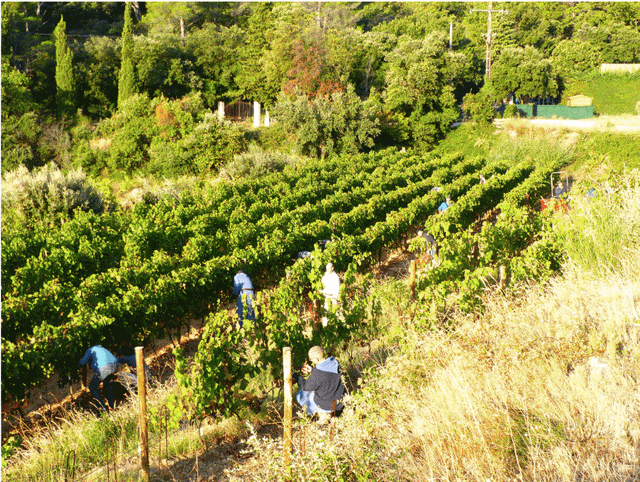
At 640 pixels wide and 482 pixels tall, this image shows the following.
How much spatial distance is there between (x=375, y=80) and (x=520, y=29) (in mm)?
19544

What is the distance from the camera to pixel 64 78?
1314 inches

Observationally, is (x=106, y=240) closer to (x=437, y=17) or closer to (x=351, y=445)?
(x=351, y=445)

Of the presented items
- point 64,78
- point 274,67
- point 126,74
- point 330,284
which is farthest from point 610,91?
point 330,284

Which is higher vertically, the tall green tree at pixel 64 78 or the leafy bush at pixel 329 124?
the tall green tree at pixel 64 78

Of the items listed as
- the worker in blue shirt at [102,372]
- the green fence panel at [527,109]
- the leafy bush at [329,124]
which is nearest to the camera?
the worker in blue shirt at [102,372]

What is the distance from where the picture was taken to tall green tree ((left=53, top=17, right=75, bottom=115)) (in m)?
33.2

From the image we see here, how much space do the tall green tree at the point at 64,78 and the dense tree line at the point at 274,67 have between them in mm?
61

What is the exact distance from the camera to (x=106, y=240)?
475 inches

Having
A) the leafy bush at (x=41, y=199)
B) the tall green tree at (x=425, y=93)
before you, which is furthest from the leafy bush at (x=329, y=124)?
the leafy bush at (x=41, y=199)

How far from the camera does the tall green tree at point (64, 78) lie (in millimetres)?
33188

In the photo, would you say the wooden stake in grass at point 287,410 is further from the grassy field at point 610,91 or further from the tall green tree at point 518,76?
the grassy field at point 610,91

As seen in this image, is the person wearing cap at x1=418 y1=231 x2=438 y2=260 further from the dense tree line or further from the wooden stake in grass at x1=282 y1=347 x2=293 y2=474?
the dense tree line

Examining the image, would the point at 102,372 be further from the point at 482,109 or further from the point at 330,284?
the point at 482,109

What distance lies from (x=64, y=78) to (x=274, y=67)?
12.9 m
